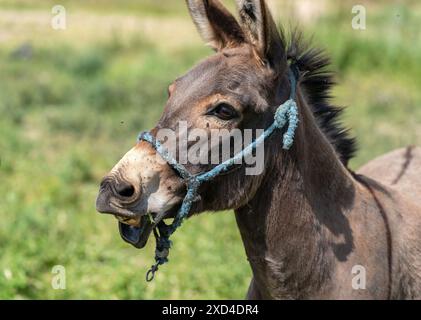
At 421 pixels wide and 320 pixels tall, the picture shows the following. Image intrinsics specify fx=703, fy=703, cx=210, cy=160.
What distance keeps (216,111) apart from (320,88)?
0.78 meters

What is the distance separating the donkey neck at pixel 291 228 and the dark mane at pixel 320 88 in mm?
336

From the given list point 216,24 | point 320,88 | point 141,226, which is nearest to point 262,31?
point 216,24

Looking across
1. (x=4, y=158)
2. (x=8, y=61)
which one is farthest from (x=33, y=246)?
(x=8, y=61)

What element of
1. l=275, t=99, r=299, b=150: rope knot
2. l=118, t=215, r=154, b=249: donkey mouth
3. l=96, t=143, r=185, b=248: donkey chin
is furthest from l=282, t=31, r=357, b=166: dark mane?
l=118, t=215, r=154, b=249: donkey mouth

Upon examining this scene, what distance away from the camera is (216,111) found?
3.05 m

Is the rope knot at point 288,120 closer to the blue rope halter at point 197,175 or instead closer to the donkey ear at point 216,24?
the blue rope halter at point 197,175

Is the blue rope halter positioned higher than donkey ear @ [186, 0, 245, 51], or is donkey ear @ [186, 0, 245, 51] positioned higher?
donkey ear @ [186, 0, 245, 51]

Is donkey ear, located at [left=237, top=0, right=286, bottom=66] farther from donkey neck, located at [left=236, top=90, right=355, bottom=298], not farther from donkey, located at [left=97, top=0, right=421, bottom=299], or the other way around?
donkey neck, located at [left=236, top=90, right=355, bottom=298]

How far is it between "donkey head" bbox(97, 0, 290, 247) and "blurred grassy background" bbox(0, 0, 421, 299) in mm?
2386

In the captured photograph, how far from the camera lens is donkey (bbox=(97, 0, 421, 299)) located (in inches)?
119

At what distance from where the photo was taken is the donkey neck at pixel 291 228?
10.6 ft

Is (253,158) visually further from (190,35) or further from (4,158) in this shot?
(190,35)

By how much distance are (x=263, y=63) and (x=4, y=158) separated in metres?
5.59

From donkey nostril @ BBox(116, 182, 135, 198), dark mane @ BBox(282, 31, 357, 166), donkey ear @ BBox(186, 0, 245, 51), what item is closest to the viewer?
donkey nostril @ BBox(116, 182, 135, 198)
